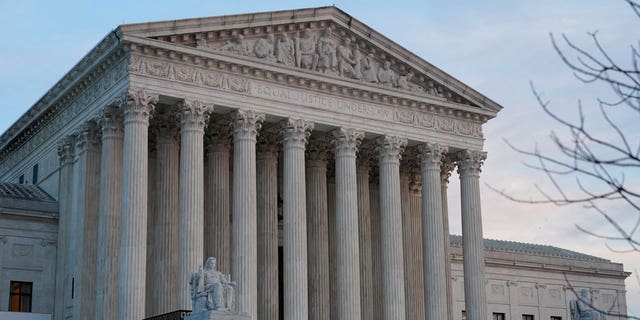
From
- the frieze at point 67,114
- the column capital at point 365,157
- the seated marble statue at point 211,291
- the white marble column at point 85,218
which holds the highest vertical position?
Answer: the frieze at point 67,114

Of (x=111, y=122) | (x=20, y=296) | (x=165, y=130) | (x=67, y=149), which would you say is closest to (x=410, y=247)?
(x=165, y=130)

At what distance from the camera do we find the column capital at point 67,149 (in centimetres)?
4591

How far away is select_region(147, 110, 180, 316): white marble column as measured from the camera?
43.3 meters

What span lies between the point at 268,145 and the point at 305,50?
17.3 feet

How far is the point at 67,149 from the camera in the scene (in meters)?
46.1

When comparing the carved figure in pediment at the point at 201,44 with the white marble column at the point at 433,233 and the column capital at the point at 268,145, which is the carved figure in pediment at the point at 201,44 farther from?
the white marble column at the point at 433,233

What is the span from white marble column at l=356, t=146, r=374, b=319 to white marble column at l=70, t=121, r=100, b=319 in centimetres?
1378

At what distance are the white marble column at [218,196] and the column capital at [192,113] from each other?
9.53ft

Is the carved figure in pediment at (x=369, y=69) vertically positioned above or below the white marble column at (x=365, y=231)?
above

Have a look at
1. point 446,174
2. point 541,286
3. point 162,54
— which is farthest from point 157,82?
point 541,286

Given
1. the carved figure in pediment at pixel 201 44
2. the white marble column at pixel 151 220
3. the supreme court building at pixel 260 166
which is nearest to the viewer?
the supreme court building at pixel 260 166

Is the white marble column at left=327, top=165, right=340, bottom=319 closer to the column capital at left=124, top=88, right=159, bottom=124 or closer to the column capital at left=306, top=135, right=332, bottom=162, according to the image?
the column capital at left=306, top=135, right=332, bottom=162

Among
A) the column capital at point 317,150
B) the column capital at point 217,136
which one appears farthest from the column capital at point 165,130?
the column capital at point 317,150

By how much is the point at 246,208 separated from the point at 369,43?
11081 millimetres
